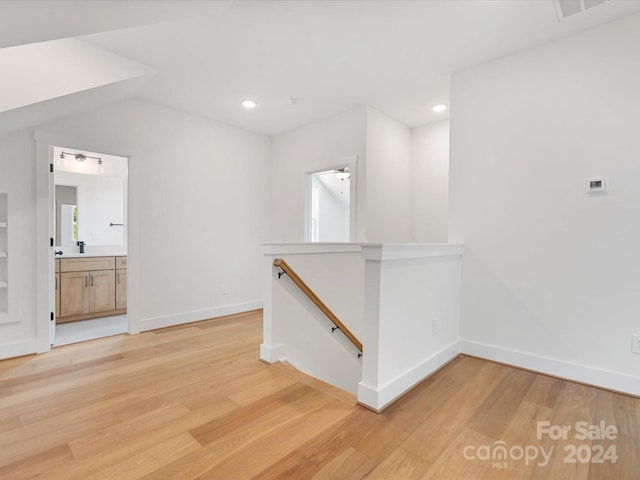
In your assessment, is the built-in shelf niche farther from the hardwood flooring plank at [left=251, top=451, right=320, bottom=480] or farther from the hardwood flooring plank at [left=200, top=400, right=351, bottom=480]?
the hardwood flooring plank at [left=251, top=451, right=320, bottom=480]

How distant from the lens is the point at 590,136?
2387 millimetres

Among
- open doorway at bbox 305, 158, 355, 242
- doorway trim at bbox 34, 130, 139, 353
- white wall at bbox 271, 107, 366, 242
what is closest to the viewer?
doorway trim at bbox 34, 130, 139, 353

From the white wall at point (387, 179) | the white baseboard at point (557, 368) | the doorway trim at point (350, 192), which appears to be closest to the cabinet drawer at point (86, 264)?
the doorway trim at point (350, 192)

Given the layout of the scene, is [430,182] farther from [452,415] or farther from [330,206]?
[330,206]

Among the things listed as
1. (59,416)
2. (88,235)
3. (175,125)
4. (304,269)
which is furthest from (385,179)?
(88,235)

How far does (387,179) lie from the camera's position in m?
4.14

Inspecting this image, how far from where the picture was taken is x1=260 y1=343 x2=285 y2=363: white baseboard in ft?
8.98

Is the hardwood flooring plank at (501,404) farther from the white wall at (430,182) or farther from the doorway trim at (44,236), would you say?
the doorway trim at (44,236)

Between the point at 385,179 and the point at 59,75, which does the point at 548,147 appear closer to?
the point at 385,179

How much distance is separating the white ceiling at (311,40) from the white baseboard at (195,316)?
→ 2.68 meters

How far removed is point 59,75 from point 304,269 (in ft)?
8.33

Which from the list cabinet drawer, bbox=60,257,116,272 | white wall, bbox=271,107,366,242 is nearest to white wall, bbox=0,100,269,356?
white wall, bbox=271,107,366,242

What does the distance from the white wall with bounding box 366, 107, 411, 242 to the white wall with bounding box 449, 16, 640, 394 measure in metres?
1.04

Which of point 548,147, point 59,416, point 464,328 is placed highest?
point 548,147
